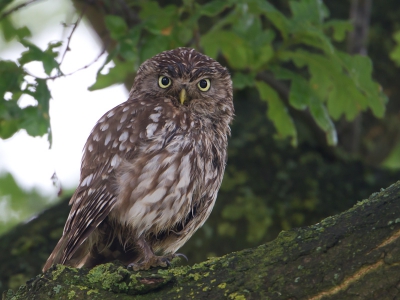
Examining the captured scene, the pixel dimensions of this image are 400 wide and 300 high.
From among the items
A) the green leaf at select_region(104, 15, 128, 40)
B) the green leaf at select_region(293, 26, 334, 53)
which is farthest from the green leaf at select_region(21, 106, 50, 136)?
the green leaf at select_region(293, 26, 334, 53)

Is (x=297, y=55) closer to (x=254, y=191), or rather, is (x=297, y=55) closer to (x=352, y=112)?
(x=352, y=112)

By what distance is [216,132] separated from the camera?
13.3 ft

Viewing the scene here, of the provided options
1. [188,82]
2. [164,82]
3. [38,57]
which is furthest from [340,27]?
[38,57]

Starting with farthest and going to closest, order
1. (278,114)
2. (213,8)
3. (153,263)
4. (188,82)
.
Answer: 1. (278,114)
2. (188,82)
3. (213,8)
4. (153,263)

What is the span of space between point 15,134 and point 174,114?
1.08 m

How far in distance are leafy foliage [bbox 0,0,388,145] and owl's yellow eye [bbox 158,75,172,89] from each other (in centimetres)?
→ 18

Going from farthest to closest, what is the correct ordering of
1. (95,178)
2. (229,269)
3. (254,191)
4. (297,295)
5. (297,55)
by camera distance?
(254,191)
(297,55)
(95,178)
(229,269)
(297,295)

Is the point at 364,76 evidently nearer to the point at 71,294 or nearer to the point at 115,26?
the point at 115,26

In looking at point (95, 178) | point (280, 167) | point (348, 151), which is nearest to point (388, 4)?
point (348, 151)

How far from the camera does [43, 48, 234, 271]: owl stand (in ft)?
11.5

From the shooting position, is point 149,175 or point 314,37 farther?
point 314,37

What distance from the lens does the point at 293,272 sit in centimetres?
212

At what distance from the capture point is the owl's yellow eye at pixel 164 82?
4117 millimetres

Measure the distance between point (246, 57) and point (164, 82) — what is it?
67 centimetres
